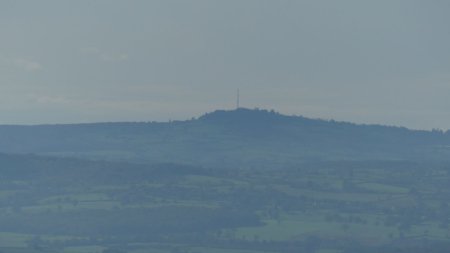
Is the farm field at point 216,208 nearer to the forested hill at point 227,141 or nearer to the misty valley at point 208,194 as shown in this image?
the misty valley at point 208,194

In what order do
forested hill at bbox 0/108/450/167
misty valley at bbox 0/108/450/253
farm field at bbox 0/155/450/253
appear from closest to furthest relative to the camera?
1. farm field at bbox 0/155/450/253
2. misty valley at bbox 0/108/450/253
3. forested hill at bbox 0/108/450/167

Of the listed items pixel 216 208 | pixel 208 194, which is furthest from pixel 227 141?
pixel 216 208

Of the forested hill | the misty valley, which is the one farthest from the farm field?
the forested hill

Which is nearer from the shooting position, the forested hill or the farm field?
the farm field

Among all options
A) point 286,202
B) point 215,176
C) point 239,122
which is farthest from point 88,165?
point 239,122

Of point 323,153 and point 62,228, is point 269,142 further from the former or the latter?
point 62,228

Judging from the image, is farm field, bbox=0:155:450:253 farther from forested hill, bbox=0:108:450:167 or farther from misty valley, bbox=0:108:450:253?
forested hill, bbox=0:108:450:167

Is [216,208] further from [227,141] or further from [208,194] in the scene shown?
[227,141]
